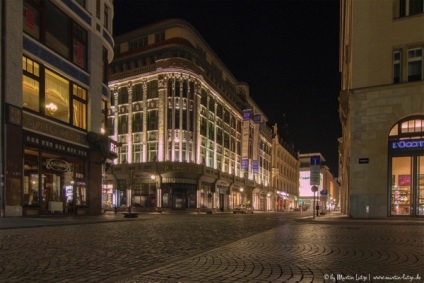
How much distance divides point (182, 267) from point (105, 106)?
27.4m

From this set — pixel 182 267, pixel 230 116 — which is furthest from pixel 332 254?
pixel 230 116

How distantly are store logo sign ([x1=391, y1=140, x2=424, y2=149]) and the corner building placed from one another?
109 feet

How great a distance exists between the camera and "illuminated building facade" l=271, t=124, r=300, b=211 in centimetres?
9394

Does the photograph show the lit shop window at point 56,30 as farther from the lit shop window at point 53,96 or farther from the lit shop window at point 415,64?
the lit shop window at point 415,64

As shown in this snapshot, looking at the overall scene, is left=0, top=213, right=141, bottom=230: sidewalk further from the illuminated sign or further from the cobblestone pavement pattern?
the illuminated sign

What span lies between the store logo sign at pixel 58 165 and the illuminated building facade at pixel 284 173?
7005 centimetres

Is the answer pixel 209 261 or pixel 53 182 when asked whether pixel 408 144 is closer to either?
pixel 209 261

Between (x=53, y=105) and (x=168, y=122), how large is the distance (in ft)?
96.5

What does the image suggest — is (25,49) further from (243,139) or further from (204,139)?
(243,139)

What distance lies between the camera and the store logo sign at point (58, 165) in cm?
2466

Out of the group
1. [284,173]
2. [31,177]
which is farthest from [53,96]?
[284,173]

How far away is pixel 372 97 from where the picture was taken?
23.8m

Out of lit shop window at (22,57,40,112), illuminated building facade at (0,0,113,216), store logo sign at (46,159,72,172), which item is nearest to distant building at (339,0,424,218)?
illuminated building facade at (0,0,113,216)

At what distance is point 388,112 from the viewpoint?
2320cm
